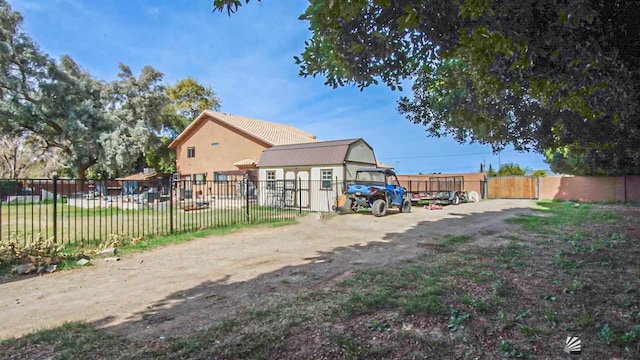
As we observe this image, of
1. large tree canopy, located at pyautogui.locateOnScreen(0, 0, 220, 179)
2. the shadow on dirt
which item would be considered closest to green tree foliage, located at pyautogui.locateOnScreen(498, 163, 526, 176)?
the shadow on dirt

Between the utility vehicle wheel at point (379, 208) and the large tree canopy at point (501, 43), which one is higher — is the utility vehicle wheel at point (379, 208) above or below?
below

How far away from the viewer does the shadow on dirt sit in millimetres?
3416

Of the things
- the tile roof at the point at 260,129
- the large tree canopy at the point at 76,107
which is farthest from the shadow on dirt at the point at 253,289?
the large tree canopy at the point at 76,107

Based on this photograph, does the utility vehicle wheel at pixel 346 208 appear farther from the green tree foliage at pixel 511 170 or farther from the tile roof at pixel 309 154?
the green tree foliage at pixel 511 170

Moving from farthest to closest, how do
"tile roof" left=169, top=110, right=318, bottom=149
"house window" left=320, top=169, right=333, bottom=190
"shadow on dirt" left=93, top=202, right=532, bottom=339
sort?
"tile roof" left=169, top=110, right=318, bottom=149, "house window" left=320, top=169, right=333, bottom=190, "shadow on dirt" left=93, top=202, right=532, bottom=339

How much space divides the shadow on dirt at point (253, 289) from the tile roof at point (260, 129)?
54.5 feet

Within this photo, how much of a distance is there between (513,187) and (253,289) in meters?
28.5

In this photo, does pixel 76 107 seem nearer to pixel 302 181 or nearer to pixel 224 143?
pixel 224 143

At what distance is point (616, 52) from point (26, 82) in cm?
3462

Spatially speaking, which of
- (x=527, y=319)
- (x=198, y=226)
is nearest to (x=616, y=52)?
(x=527, y=319)

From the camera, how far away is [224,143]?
2528 centimetres

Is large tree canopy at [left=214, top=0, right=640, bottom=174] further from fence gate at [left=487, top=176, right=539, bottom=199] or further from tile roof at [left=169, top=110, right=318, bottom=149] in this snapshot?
fence gate at [left=487, top=176, right=539, bottom=199]

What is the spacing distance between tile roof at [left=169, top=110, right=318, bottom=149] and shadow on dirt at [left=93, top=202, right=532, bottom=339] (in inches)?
653

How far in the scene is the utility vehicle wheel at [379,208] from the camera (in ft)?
43.9
